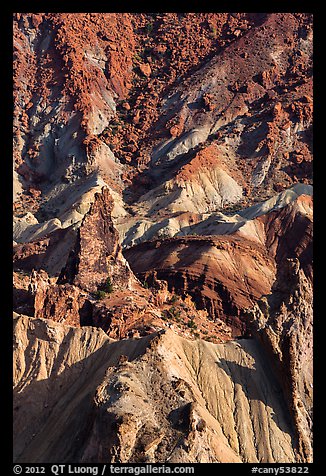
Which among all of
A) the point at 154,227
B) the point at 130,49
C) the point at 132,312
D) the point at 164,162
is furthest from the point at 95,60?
the point at 132,312

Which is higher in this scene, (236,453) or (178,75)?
(178,75)

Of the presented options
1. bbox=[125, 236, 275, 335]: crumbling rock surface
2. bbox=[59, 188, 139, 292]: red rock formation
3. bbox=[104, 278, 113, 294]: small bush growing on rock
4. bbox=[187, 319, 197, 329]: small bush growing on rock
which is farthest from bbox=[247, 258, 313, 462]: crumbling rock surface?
bbox=[125, 236, 275, 335]: crumbling rock surface

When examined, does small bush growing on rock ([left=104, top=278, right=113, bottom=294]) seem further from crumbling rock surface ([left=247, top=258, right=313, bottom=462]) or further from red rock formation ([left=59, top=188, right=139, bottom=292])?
crumbling rock surface ([left=247, top=258, right=313, bottom=462])

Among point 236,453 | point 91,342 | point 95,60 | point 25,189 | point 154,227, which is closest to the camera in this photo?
point 236,453

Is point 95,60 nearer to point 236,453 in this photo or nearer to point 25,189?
point 25,189

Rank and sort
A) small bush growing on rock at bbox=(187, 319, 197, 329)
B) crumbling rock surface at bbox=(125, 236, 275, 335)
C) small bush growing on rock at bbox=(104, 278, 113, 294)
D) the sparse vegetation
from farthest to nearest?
1. crumbling rock surface at bbox=(125, 236, 275, 335)
2. small bush growing on rock at bbox=(104, 278, 113, 294)
3. small bush growing on rock at bbox=(187, 319, 197, 329)
4. the sparse vegetation

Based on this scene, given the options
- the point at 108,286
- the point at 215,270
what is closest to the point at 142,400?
the point at 108,286

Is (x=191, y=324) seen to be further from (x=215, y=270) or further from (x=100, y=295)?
(x=215, y=270)

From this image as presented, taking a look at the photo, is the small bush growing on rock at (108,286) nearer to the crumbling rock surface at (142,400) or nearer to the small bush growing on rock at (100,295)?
the small bush growing on rock at (100,295)

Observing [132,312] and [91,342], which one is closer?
[91,342]
